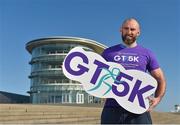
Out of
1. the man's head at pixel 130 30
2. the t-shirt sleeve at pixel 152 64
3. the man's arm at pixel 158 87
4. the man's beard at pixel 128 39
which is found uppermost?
the man's head at pixel 130 30

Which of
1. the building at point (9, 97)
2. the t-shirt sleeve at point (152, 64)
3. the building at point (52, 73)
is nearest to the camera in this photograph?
the t-shirt sleeve at point (152, 64)

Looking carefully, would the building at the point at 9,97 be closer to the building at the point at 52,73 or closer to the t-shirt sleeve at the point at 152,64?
the building at the point at 52,73

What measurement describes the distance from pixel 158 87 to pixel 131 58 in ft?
1.16

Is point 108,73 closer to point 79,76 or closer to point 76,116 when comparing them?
point 79,76

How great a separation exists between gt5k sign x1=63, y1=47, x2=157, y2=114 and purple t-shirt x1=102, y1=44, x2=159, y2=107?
0.05 metres

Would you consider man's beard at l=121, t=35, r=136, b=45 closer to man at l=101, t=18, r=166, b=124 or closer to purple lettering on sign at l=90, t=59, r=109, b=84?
man at l=101, t=18, r=166, b=124

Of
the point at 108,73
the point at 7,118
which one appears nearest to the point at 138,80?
the point at 108,73

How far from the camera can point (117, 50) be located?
383 cm

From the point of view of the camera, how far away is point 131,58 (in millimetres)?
3795

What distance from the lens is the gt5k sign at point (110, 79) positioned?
376 cm

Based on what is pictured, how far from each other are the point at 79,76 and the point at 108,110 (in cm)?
40

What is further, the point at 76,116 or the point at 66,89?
the point at 66,89

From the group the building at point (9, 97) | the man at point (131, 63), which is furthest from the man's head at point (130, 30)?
the building at point (9, 97)

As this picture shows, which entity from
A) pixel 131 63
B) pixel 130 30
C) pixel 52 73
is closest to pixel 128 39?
pixel 130 30
